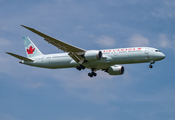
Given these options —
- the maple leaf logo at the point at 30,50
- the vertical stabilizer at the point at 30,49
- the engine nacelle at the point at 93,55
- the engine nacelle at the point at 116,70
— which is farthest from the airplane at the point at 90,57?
the maple leaf logo at the point at 30,50

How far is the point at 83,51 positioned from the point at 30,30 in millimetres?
10019

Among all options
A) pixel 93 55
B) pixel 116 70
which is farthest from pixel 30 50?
pixel 116 70

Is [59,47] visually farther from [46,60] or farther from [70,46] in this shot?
[46,60]

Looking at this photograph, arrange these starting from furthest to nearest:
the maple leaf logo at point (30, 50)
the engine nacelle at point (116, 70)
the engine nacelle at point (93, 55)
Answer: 1. the maple leaf logo at point (30, 50)
2. the engine nacelle at point (116, 70)
3. the engine nacelle at point (93, 55)

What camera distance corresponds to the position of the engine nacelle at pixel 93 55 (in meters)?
53.5

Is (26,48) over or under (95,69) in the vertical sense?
over

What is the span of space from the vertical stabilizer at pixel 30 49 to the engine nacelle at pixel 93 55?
12.4m

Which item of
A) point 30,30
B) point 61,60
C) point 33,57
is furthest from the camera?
point 33,57

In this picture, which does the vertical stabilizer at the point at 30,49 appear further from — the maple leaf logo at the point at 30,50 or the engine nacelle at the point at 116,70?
the engine nacelle at the point at 116,70

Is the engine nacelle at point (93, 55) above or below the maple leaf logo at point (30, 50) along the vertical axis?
below

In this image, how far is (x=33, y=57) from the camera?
2461 inches

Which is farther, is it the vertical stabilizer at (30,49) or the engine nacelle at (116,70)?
the vertical stabilizer at (30,49)

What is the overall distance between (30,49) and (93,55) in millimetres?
16319

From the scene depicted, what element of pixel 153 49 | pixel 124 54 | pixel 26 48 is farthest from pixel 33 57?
pixel 153 49
